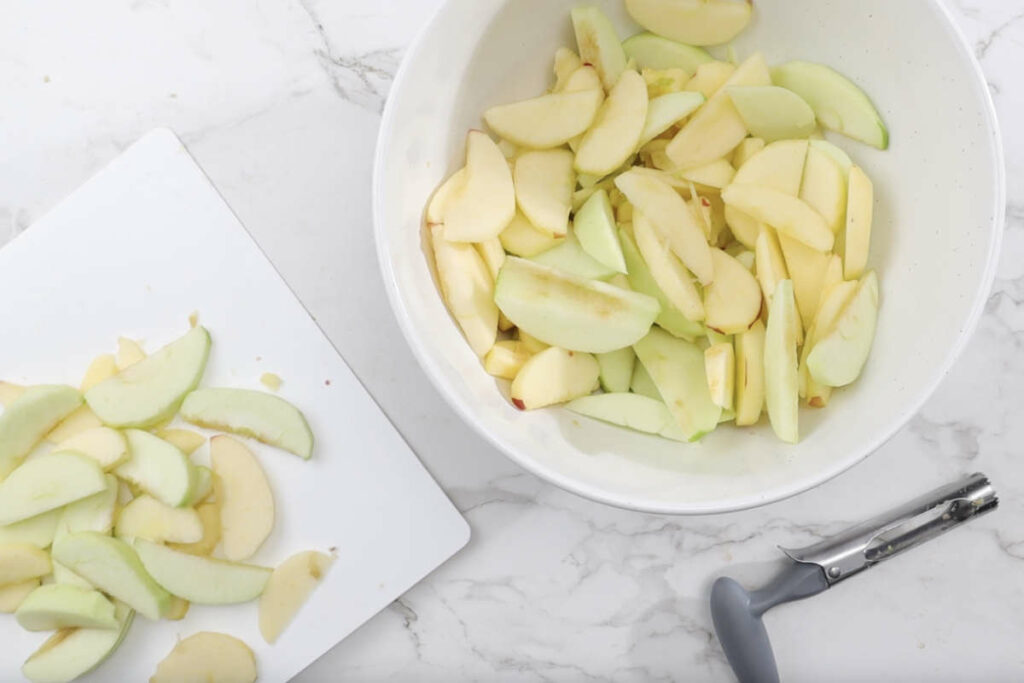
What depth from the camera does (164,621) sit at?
84 cm

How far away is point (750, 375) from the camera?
0.69 meters

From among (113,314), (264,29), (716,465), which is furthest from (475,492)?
(264,29)

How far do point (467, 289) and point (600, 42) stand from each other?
0.25 m

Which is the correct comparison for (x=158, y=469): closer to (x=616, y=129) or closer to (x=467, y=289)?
(x=467, y=289)

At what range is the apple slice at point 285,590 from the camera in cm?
84

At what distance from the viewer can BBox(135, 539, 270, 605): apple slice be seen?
803mm

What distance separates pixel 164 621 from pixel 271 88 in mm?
557

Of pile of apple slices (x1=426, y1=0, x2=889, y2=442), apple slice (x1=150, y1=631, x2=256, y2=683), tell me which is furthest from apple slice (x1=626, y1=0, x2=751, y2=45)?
apple slice (x1=150, y1=631, x2=256, y2=683)

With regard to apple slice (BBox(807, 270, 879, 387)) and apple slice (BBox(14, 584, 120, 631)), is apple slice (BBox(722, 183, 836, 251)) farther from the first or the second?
apple slice (BBox(14, 584, 120, 631))

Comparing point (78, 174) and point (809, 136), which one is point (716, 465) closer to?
point (809, 136)

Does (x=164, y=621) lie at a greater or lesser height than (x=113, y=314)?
lesser

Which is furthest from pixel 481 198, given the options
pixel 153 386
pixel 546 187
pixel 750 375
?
pixel 153 386

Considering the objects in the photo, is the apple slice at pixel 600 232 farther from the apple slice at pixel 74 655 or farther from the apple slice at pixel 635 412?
the apple slice at pixel 74 655

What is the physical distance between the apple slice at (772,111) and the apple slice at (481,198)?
0.21 metres
